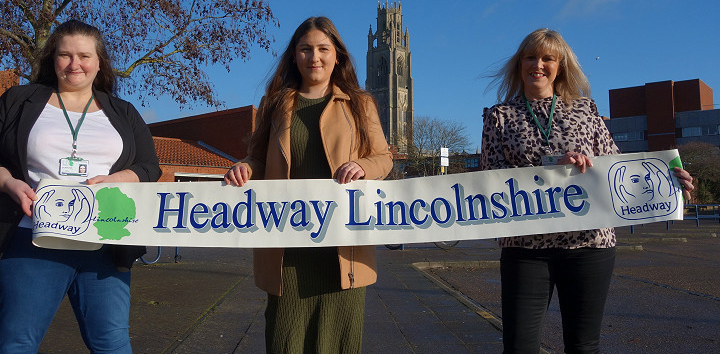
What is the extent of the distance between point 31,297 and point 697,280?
8.68m

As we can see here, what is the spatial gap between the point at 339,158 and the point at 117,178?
1069 mm

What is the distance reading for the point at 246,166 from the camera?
105 inches

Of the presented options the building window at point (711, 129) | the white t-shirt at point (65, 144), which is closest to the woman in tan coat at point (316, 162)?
the white t-shirt at point (65, 144)

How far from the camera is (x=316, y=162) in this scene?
8.43 ft

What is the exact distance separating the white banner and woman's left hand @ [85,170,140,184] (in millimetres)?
142

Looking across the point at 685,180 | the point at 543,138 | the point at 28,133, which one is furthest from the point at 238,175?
the point at 685,180

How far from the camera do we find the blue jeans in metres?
2.18

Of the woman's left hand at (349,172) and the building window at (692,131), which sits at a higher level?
the building window at (692,131)

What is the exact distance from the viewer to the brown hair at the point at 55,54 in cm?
243

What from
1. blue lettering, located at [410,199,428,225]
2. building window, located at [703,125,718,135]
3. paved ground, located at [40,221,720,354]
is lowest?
paved ground, located at [40,221,720,354]

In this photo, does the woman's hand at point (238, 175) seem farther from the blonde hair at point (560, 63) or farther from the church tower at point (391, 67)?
the church tower at point (391, 67)

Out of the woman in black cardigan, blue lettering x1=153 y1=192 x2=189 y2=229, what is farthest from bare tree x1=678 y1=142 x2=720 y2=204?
the woman in black cardigan

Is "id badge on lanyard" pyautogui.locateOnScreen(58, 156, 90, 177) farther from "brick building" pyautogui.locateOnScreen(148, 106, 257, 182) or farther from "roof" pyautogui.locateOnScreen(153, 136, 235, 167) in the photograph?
"roof" pyautogui.locateOnScreen(153, 136, 235, 167)

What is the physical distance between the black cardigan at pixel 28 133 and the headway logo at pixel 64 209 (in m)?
0.09
